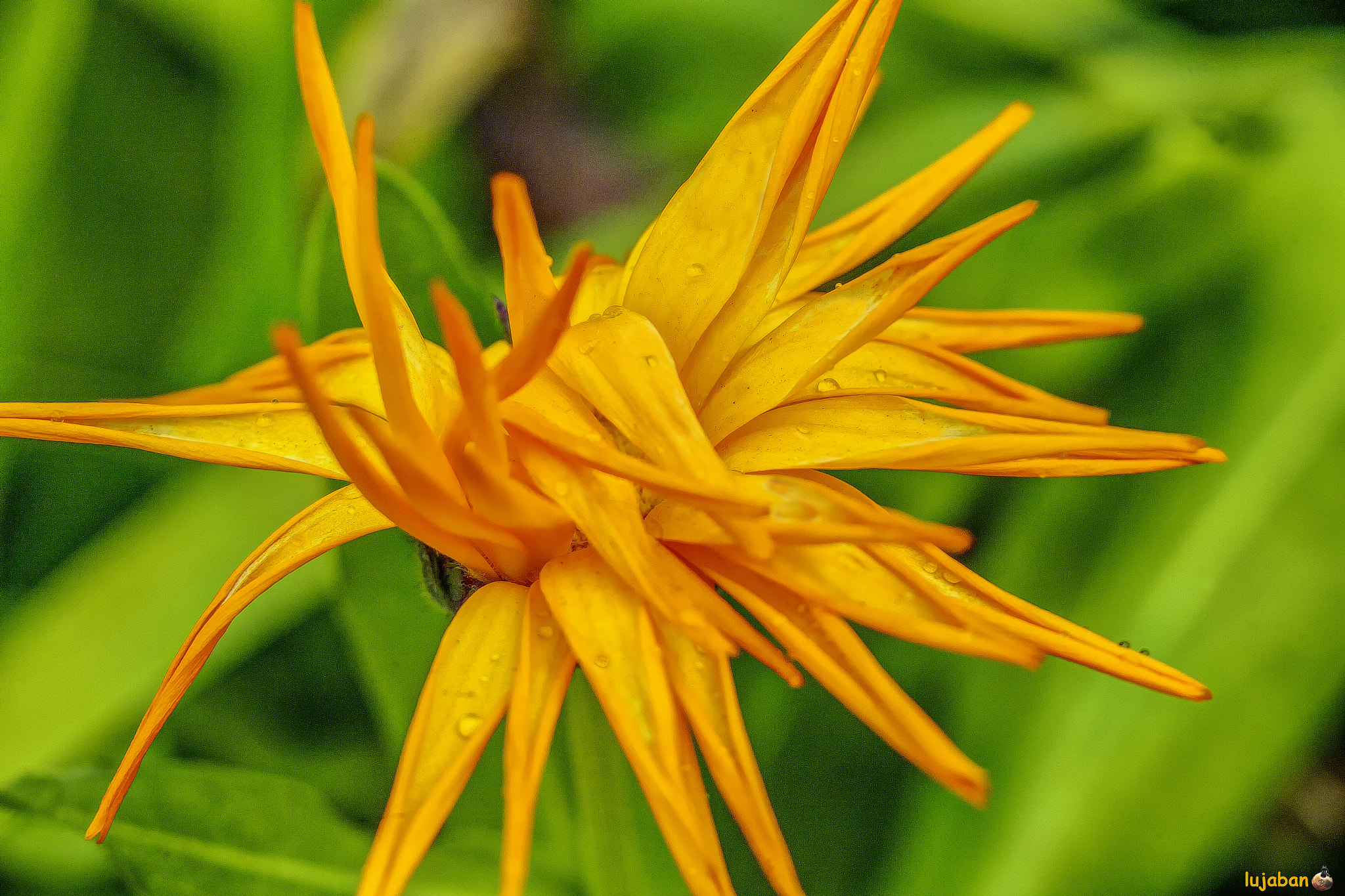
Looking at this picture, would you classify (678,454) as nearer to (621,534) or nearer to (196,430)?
(621,534)

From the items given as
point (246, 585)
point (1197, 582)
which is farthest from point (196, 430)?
point (1197, 582)

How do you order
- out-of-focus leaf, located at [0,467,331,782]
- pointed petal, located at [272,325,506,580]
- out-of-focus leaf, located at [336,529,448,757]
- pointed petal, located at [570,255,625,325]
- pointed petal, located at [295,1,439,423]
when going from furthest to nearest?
out-of-focus leaf, located at [0,467,331,782] → out-of-focus leaf, located at [336,529,448,757] → pointed petal, located at [570,255,625,325] → pointed petal, located at [295,1,439,423] → pointed petal, located at [272,325,506,580]

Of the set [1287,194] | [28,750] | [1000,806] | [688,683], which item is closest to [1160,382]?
[1287,194]

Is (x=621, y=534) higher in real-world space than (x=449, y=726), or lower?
higher

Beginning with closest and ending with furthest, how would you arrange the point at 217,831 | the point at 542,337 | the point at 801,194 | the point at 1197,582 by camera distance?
the point at 542,337 → the point at 801,194 → the point at 217,831 → the point at 1197,582

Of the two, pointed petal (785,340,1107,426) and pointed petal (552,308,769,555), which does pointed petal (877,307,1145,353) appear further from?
pointed petal (552,308,769,555)

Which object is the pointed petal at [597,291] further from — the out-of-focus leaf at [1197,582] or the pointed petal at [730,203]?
the out-of-focus leaf at [1197,582]

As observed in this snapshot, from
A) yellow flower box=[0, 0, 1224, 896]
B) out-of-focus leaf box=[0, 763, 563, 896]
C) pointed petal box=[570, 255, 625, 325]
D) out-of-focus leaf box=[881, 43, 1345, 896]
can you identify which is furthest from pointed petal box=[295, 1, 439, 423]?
out-of-focus leaf box=[881, 43, 1345, 896]
